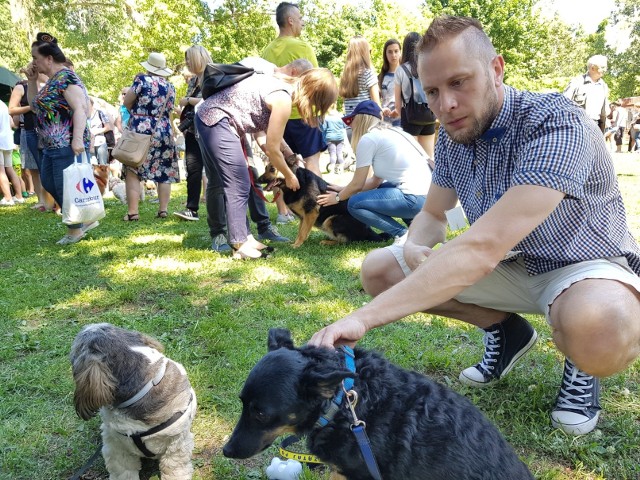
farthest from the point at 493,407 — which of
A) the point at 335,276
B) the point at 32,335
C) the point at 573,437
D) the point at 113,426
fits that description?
the point at 32,335

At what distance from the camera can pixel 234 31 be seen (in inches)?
1024

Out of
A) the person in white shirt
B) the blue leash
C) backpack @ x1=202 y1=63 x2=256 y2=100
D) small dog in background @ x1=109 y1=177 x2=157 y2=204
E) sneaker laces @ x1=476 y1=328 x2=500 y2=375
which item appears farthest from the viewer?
small dog in background @ x1=109 y1=177 x2=157 y2=204

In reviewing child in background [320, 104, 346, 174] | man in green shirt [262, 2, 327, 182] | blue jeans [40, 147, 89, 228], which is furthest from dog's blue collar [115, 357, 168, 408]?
child in background [320, 104, 346, 174]

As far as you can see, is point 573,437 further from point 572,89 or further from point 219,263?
point 572,89

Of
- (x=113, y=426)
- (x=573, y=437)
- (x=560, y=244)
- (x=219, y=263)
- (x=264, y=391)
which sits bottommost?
(x=219, y=263)

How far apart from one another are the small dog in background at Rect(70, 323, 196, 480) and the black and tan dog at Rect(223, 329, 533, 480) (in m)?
0.62

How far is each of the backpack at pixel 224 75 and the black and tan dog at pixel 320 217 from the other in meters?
1.88

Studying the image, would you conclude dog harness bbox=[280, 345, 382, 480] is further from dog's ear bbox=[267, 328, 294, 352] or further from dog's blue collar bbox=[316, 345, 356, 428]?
dog's ear bbox=[267, 328, 294, 352]

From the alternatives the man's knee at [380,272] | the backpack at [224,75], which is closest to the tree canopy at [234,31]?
the backpack at [224,75]

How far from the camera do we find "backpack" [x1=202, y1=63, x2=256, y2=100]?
5.13 metres

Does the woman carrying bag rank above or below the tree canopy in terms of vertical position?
below

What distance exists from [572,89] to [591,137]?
9067mm

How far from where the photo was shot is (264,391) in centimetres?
186

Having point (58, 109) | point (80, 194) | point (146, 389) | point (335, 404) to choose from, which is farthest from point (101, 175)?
point (335, 404)
